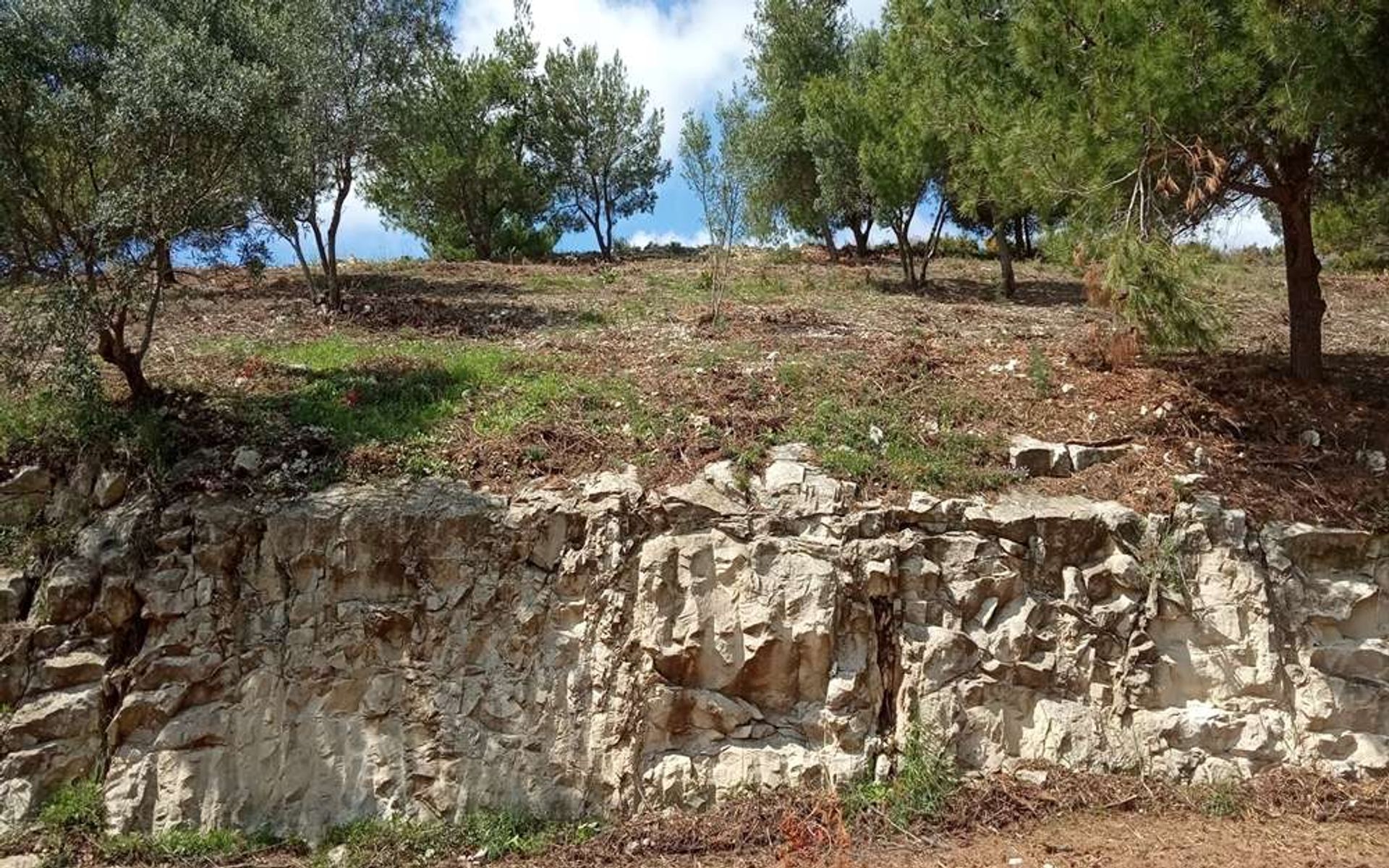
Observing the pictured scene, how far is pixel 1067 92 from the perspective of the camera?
7.66 meters

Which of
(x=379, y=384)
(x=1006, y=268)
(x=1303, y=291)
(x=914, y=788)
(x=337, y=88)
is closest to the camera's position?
(x=914, y=788)

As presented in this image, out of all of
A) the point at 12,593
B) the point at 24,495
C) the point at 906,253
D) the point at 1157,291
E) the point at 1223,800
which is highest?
the point at 906,253

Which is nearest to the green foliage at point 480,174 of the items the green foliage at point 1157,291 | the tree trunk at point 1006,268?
the tree trunk at point 1006,268

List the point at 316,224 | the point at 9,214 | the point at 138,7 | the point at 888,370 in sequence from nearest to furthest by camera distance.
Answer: the point at 9,214, the point at 138,7, the point at 888,370, the point at 316,224

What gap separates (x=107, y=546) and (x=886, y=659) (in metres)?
5.79

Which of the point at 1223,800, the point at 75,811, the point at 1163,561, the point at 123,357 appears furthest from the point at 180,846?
the point at 1163,561

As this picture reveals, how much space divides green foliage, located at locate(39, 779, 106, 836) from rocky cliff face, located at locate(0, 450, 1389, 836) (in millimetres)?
102

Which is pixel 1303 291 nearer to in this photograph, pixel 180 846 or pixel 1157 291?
pixel 1157 291

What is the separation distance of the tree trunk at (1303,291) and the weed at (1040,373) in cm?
223

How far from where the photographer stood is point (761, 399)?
8.45 metres

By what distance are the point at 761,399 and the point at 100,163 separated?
20.0 ft

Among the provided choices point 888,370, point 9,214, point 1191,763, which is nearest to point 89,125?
point 9,214

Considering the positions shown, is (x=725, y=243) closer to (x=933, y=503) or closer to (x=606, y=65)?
(x=933, y=503)

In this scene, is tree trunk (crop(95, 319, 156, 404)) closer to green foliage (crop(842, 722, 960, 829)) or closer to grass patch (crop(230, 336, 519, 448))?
grass patch (crop(230, 336, 519, 448))
